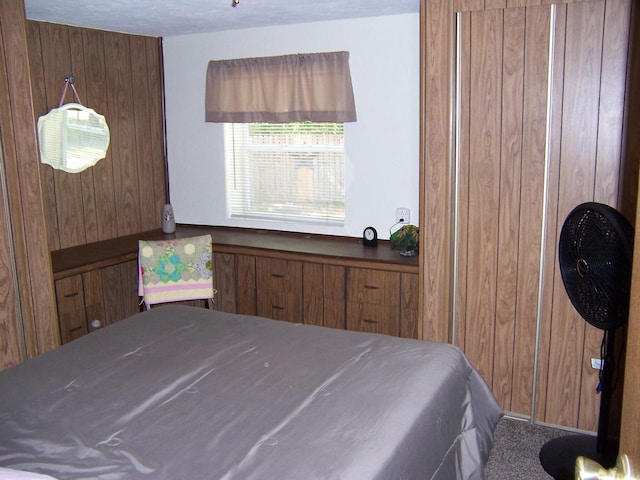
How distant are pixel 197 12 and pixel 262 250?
1.55 metres

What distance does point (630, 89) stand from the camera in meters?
2.73

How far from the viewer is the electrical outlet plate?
4012mm

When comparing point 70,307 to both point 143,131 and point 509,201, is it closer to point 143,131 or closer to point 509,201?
point 143,131

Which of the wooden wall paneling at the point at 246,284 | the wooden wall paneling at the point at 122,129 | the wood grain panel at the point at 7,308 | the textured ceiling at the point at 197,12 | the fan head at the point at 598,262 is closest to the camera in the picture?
the fan head at the point at 598,262

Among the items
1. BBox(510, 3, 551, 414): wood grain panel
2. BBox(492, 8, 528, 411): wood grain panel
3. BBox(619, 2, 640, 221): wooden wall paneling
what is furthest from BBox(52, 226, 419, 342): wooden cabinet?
BBox(619, 2, 640, 221): wooden wall paneling

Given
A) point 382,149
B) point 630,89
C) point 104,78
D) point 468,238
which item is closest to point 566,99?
point 630,89

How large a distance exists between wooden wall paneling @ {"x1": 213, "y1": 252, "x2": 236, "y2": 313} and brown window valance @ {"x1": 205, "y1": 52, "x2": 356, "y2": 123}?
104 cm

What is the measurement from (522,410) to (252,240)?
209cm

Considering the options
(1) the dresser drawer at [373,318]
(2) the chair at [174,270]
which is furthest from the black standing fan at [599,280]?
(2) the chair at [174,270]

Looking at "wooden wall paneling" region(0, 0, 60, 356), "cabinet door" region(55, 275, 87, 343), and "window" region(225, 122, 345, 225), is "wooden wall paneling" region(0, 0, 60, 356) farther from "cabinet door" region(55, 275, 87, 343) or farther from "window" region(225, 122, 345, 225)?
"window" region(225, 122, 345, 225)

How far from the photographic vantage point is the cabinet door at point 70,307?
11.7ft

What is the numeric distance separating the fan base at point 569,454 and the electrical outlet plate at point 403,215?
1.63m

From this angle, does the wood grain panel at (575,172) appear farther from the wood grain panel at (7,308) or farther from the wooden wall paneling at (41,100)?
the wooden wall paneling at (41,100)

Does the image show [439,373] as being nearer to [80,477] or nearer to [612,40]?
[80,477]
